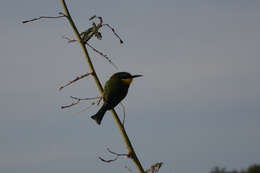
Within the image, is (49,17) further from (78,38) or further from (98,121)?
(98,121)

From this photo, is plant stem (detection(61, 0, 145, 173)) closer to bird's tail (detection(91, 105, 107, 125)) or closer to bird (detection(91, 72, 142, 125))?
bird's tail (detection(91, 105, 107, 125))

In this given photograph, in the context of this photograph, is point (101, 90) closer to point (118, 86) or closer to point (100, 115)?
point (100, 115)

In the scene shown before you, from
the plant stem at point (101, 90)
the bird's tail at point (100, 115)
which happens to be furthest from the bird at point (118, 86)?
the plant stem at point (101, 90)

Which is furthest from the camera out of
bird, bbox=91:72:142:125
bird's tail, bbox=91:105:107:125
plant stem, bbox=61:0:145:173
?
bird, bbox=91:72:142:125

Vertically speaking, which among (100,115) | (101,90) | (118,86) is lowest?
(101,90)

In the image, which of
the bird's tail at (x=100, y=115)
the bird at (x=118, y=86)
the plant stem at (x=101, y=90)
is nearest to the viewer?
the plant stem at (x=101, y=90)

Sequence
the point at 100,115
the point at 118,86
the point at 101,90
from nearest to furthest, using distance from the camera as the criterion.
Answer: the point at 101,90, the point at 100,115, the point at 118,86

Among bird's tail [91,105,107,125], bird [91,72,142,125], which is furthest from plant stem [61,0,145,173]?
bird [91,72,142,125]

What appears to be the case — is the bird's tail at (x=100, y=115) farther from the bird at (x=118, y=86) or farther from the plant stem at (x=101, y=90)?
the plant stem at (x=101, y=90)

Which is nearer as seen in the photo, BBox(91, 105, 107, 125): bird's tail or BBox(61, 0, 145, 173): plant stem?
BBox(61, 0, 145, 173): plant stem

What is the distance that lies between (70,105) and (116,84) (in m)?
2.68

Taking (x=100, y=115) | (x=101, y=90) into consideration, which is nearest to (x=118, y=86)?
(x=100, y=115)

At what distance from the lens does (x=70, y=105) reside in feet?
14.5

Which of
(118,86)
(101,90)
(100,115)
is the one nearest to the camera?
(101,90)
